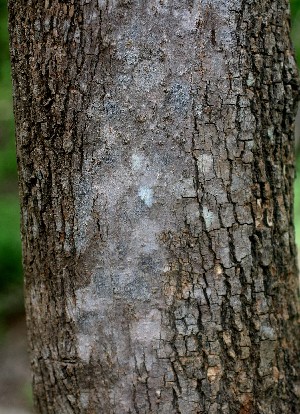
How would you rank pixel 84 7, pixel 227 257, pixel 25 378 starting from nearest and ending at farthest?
pixel 84 7
pixel 227 257
pixel 25 378

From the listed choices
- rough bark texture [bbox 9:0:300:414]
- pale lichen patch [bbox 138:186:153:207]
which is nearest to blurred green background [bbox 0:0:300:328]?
rough bark texture [bbox 9:0:300:414]

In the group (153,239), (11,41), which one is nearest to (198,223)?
(153,239)

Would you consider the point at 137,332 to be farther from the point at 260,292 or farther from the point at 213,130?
the point at 213,130

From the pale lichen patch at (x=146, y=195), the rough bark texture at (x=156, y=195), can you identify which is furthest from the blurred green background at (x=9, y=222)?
the pale lichen patch at (x=146, y=195)

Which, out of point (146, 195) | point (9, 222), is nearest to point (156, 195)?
point (146, 195)

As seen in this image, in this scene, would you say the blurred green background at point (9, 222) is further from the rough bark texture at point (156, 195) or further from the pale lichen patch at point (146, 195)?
the pale lichen patch at point (146, 195)

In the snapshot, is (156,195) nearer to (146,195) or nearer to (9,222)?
(146,195)

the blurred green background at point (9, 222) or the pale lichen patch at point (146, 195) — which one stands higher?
the blurred green background at point (9, 222)

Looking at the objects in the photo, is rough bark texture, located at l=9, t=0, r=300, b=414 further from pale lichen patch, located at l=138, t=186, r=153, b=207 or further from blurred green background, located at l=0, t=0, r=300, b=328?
blurred green background, located at l=0, t=0, r=300, b=328
